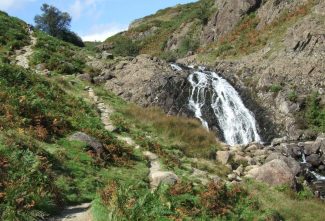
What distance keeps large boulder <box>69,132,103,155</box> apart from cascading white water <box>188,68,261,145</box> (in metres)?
19.3

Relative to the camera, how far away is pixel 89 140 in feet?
59.5

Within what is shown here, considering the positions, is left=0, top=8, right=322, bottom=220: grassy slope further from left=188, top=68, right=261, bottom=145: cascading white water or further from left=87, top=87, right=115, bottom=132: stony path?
left=188, top=68, right=261, bottom=145: cascading white water

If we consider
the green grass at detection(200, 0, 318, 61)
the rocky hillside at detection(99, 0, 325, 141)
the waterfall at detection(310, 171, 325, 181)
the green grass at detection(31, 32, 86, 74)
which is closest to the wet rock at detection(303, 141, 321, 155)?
the waterfall at detection(310, 171, 325, 181)

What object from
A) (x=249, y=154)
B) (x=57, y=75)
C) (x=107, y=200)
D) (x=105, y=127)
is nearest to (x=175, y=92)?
(x=57, y=75)

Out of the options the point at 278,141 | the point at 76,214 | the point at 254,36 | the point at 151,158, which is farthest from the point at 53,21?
the point at 76,214

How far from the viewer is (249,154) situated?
1033 inches

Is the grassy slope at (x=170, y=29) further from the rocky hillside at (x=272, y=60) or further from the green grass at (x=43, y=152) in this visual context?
the green grass at (x=43, y=152)

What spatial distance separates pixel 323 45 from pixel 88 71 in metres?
21.3

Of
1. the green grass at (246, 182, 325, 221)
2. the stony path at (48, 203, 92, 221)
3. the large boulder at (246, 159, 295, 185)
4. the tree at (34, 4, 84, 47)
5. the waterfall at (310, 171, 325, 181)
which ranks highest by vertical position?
the tree at (34, 4, 84, 47)

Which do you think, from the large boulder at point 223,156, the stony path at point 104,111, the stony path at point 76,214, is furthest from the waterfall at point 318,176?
the stony path at point 76,214

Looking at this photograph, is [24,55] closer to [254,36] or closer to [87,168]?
[87,168]

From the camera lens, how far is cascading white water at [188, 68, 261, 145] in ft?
122

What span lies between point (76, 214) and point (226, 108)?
2852 cm

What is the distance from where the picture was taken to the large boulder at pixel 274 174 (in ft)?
60.4
